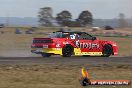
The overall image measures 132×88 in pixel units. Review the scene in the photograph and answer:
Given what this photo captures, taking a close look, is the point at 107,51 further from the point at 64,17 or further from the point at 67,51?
the point at 64,17

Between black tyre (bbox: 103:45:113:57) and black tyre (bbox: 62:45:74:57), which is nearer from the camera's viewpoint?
black tyre (bbox: 62:45:74:57)

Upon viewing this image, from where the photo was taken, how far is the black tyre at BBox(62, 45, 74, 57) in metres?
24.0

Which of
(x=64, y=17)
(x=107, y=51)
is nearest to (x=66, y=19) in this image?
(x=64, y=17)

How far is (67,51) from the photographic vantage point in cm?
2409

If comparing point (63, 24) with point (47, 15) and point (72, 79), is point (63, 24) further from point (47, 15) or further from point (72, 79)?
point (72, 79)

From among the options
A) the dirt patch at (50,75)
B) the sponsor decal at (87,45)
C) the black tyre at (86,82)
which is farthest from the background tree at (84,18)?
the black tyre at (86,82)

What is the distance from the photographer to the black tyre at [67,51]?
78.7 ft

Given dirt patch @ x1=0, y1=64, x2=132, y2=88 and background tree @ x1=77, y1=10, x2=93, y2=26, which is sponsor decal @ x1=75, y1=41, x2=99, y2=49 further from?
background tree @ x1=77, y1=10, x2=93, y2=26

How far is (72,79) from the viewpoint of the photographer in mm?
13852

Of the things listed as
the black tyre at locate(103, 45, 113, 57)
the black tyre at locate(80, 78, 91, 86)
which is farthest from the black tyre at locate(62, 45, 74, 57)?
the black tyre at locate(80, 78, 91, 86)

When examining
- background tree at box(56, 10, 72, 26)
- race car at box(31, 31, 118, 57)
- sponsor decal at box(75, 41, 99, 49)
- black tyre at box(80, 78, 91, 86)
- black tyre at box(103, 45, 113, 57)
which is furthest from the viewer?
background tree at box(56, 10, 72, 26)

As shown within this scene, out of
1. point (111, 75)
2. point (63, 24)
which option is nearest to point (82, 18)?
point (63, 24)

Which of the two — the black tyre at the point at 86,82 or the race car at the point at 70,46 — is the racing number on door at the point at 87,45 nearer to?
the race car at the point at 70,46

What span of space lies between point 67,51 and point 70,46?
0.40m
